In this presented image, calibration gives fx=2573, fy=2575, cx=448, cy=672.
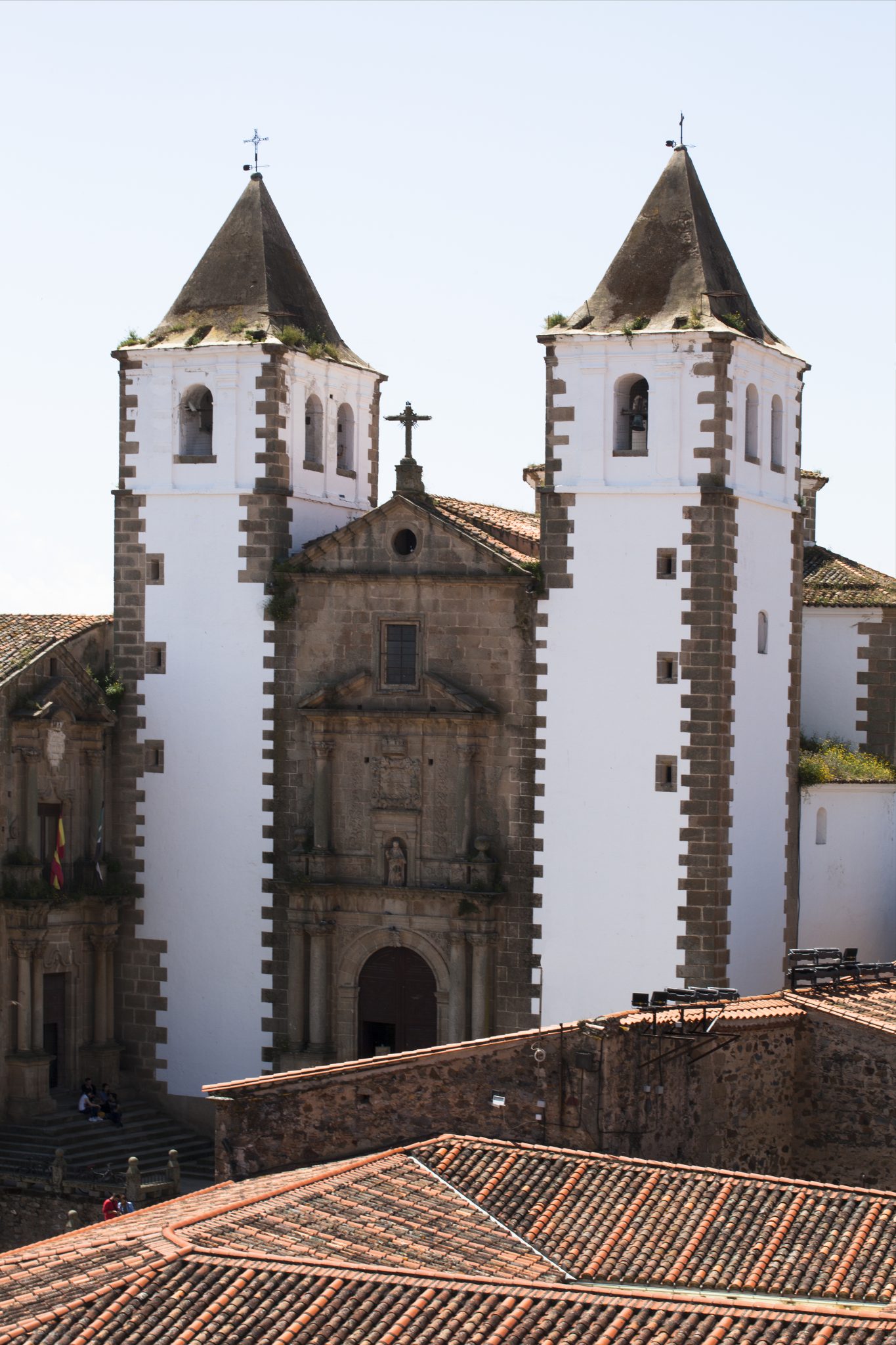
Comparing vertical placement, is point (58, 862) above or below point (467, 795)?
below

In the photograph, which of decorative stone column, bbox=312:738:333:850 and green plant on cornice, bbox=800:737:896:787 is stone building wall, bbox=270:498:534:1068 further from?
green plant on cornice, bbox=800:737:896:787

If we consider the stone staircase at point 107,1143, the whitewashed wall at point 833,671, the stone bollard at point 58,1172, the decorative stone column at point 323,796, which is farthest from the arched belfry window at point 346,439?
the stone bollard at point 58,1172

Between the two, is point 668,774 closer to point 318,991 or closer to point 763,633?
point 763,633

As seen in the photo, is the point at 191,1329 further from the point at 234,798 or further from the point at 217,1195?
the point at 234,798

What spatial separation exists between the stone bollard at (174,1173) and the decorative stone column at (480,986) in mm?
4942

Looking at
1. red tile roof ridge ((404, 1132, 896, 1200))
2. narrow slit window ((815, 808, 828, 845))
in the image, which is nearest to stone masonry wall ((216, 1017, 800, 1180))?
red tile roof ridge ((404, 1132, 896, 1200))

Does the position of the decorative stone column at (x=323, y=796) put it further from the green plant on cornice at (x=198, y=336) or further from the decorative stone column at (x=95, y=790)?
the green plant on cornice at (x=198, y=336)

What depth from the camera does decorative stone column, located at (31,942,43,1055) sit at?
39156mm

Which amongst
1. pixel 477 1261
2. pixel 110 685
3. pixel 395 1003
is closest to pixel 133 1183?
pixel 395 1003

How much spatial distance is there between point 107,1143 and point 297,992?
369 cm

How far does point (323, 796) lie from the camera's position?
39.9m

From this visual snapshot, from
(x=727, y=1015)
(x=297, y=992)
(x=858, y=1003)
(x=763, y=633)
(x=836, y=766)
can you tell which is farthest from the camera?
(x=836, y=766)

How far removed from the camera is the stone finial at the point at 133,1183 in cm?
3606

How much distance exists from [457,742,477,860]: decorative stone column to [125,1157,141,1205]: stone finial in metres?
6.82
